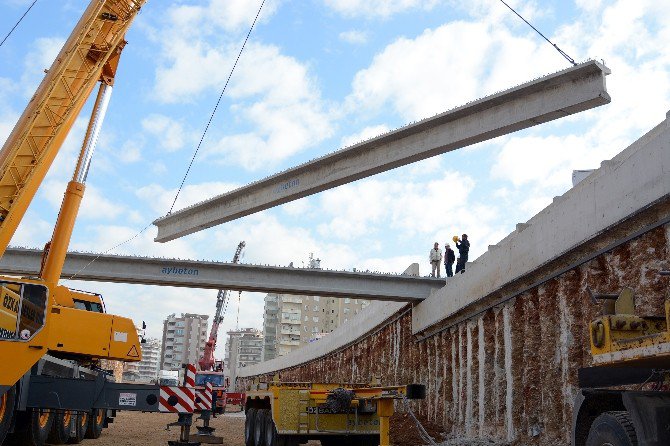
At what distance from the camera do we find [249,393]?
56.0 ft

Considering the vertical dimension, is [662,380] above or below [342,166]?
below

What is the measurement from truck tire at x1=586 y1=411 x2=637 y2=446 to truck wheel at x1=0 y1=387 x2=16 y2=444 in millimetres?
9244

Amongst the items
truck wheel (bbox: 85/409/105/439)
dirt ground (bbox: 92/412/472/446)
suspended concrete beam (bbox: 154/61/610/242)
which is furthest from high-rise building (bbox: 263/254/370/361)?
truck wheel (bbox: 85/409/105/439)

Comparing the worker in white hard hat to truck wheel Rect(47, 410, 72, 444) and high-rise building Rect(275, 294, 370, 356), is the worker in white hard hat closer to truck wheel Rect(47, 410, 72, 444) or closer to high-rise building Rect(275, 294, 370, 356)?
truck wheel Rect(47, 410, 72, 444)

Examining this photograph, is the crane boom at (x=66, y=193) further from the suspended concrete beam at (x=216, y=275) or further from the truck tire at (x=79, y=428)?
the suspended concrete beam at (x=216, y=275)

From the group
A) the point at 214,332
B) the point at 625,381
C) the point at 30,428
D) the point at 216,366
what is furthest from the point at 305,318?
the point at 625,381

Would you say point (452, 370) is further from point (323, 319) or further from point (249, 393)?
point (323, 319)

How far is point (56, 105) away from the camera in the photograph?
12648 mm

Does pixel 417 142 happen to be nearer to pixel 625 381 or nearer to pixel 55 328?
pixel 55 328

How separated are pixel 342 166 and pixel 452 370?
375 inches

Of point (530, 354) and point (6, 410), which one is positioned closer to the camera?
point (6, 410)

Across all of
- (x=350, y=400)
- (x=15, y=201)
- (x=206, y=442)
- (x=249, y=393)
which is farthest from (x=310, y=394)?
(x=15, y=201)

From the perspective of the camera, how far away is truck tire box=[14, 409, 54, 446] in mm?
12163

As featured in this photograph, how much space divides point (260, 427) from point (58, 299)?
5599mm
